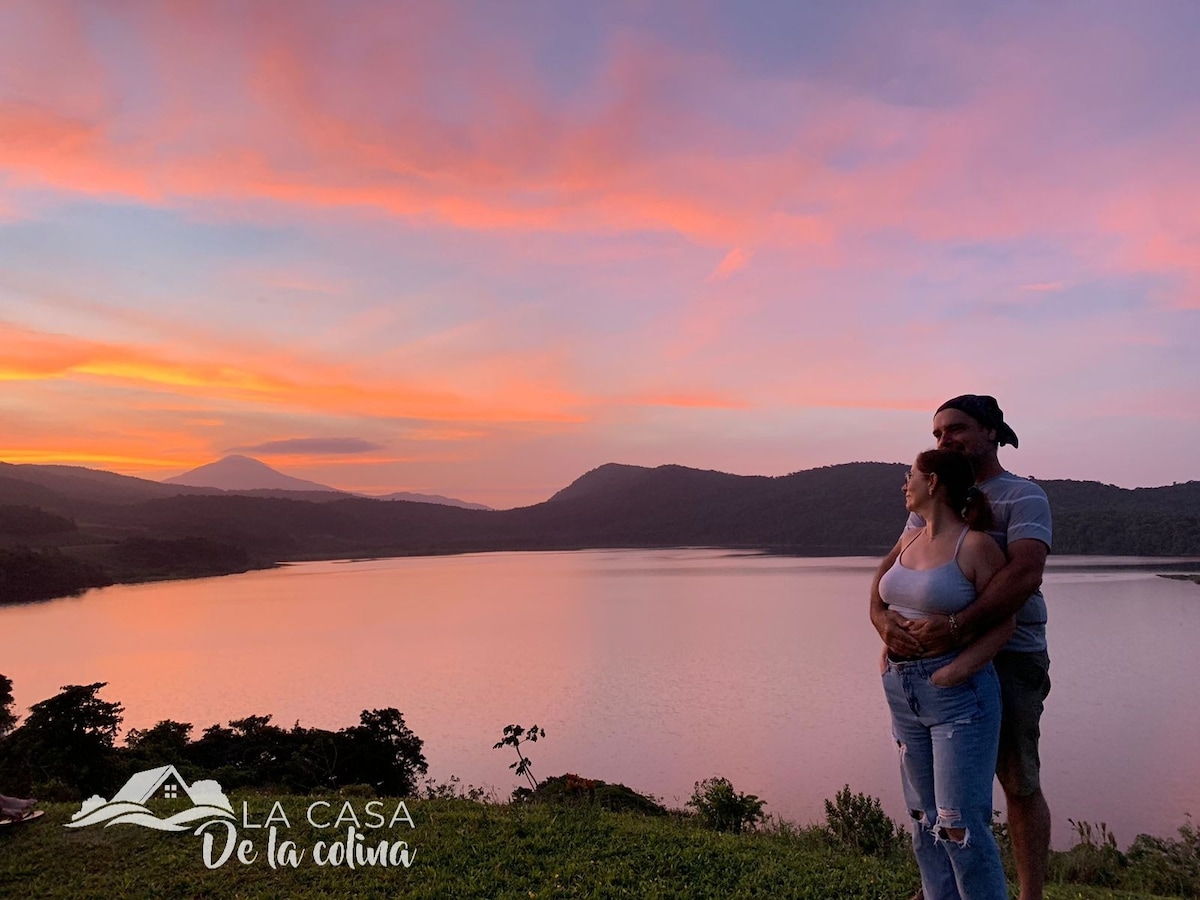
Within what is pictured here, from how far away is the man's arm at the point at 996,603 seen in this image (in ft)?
7.93

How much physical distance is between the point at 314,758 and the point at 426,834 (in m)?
8.07

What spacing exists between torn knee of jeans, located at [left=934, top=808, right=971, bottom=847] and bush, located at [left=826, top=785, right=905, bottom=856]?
3.55 m

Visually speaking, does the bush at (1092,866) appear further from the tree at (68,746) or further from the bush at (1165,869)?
the tree at (68,746)

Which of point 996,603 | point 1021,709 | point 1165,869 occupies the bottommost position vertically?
point 1165,869

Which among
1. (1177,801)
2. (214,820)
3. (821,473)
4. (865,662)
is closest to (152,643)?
(865,662)

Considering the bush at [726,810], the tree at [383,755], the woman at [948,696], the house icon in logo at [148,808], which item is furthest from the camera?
the tree at [383,755]

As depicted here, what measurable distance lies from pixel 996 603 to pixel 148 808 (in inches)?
225

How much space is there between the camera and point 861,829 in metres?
6.48

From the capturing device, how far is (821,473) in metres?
133

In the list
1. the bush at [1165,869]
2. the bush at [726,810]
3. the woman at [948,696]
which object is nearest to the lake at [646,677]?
the bush at [1165,869]

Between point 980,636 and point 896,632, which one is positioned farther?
point 896,632

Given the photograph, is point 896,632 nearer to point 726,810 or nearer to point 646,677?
point 726,810

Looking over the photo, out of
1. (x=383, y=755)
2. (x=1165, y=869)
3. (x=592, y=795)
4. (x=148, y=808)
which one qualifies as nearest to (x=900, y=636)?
(x=148, y=808)

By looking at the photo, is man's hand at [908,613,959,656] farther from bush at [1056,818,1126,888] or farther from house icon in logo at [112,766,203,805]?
house icon in logo at [112,766,203,805]
